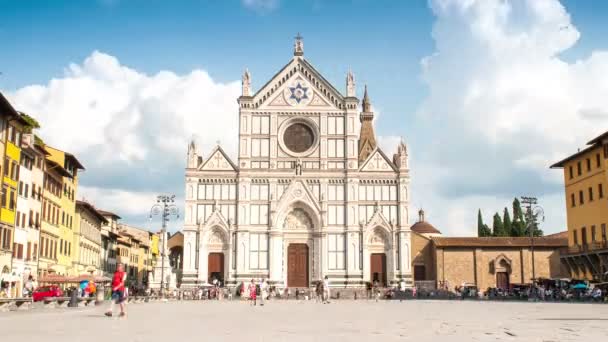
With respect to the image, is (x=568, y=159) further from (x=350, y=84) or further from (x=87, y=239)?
(x=87, y=239)

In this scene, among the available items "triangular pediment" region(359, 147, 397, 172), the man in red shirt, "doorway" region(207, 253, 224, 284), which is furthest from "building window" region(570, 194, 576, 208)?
the man in red shirt

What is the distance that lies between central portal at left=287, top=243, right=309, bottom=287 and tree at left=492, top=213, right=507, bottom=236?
1410 inches

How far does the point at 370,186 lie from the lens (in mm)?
64062

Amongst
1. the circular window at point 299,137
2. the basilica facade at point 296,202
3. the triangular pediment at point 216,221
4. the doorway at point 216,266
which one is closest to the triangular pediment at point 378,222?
the basilica facade at point 296,202

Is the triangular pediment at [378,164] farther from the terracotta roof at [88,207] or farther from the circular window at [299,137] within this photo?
the terracotta roof at [88,207]

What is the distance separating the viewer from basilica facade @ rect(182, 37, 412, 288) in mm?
62781

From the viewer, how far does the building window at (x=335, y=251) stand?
6309 cm

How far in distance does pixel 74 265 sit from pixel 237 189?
1596 cm

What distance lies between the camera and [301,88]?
65.6 meters

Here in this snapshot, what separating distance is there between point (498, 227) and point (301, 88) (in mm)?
39158

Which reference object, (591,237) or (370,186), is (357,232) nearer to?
(370,186)

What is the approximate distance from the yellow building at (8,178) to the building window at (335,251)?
28.7 m

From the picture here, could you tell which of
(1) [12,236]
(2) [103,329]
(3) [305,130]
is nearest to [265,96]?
(3) [305,130]

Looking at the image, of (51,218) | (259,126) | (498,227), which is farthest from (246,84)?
(498,227)
